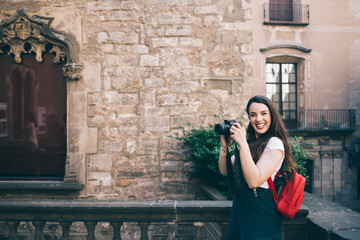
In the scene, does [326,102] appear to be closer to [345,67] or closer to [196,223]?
[345,67]

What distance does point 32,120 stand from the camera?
461 centimetres

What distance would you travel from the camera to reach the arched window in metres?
4.52

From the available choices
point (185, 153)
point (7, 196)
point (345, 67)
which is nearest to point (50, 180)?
point (7, 196)

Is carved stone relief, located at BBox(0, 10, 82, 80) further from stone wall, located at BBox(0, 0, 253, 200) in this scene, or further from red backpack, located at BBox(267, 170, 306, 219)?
red backpack, located at BBox(267, 170, 306, 219)

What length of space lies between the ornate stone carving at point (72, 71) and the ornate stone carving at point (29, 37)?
0.25 metres

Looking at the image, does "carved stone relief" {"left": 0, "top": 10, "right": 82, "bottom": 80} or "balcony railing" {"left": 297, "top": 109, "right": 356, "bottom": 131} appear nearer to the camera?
"carved stone relief" {"left": 0, "top": 10, "right": 82, "bottom": 80}

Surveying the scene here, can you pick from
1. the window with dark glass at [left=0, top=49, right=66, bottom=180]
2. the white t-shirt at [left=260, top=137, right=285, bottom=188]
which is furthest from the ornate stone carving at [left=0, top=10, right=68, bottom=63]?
the white t-shirt at [left=260, top=137, right=285, bottom=188]

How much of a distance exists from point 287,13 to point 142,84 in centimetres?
1177

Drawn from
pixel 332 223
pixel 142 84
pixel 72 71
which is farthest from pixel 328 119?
pixel 72 71

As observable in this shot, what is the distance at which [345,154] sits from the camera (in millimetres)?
12680

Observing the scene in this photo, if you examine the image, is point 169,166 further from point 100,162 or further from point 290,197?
point 290,197

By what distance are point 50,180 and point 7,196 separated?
666mm

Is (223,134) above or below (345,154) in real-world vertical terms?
above

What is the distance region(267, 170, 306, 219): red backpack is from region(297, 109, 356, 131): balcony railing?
12282mm
